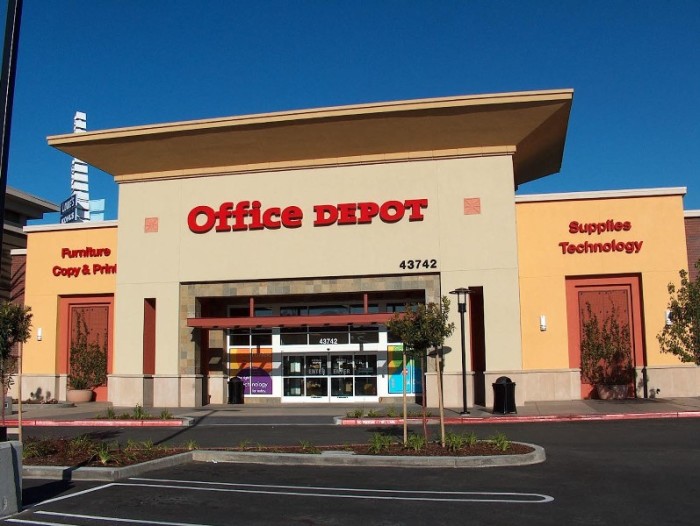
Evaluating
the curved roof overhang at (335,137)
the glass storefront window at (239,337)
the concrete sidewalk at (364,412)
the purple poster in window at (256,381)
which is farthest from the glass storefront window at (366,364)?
the curved roof overhang at (335,137)

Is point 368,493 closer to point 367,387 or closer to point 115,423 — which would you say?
point 115,423

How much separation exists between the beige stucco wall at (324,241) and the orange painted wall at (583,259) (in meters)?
1.63

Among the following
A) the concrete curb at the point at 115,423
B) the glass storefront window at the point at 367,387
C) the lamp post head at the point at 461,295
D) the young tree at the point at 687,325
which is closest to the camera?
the concrete curb at the point at 115,423

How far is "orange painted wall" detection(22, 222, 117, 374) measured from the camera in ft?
98.2

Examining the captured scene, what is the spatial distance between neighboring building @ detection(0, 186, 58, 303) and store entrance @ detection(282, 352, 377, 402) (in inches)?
503

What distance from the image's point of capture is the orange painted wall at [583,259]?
25688 mm

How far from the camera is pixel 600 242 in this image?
2627cm

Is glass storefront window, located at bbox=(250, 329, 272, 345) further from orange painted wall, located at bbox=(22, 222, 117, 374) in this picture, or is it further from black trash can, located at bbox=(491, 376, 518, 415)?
black trash can, located at bbox=(491, 376, 518, 415)

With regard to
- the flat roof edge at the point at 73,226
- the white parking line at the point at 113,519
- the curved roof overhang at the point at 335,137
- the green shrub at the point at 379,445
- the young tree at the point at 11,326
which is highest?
the curved roof overhang at the point at 335,137

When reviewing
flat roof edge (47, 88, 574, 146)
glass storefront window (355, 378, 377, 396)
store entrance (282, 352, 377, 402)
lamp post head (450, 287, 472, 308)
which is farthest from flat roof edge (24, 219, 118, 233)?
lamp post head (450, 287, 472, 308)

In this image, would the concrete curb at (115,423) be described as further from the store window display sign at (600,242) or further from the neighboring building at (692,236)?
the neighboring building at (692,236)

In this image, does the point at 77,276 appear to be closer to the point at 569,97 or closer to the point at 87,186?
the point at 569,97

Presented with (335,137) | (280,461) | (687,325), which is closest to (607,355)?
(687,325)

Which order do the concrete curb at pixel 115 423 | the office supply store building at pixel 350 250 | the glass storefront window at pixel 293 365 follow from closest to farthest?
1. the concrete curb at pixel 115 423
2. the office supply store building at pixel 350 250
3. the glass storefront window at pixel 293 365
